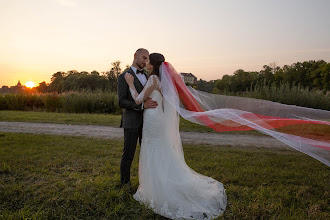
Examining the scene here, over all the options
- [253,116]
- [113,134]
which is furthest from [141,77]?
[113,134]

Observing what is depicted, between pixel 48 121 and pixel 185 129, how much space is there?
23.4ft

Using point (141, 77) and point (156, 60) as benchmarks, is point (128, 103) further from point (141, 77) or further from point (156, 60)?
→ point (156, 60)

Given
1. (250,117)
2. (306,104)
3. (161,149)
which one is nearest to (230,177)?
(250,117)

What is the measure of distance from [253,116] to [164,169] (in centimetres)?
171

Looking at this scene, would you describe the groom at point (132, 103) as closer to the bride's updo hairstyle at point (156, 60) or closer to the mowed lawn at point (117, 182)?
the bride's updo hairstyle at point (156, 60)

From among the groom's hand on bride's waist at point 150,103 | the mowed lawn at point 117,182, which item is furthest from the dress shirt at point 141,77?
the mowed lawn at point 117,182

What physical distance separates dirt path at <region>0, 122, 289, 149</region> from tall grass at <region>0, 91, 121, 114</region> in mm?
6149

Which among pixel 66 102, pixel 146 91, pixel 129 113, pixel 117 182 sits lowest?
pixel 117 182

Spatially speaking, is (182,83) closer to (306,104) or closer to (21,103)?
(306,104)

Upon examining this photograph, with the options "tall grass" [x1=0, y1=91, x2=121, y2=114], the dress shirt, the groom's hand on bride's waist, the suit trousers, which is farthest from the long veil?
"tall grass" [x1=0, y1=91, x2=121, y2=114]

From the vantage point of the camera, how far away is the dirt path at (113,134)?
351 inches

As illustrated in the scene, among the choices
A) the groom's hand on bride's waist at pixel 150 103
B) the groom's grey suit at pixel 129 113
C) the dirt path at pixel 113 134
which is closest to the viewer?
the groom's hand on bride's waist at pixel 150 103

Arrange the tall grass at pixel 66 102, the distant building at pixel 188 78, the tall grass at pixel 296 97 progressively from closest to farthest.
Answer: the distant building at pixel 188 78 < the tall grass at pixel 296 97 < the tall grass at pixel 66 102

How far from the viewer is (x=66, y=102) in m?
19.0
